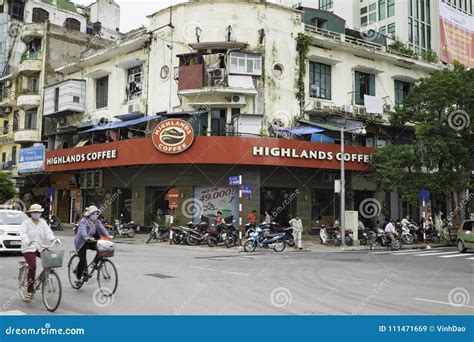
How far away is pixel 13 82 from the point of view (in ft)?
135

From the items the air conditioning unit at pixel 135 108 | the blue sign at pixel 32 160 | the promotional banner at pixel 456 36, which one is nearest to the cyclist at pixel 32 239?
the air conditioning unit at pixel 135 108

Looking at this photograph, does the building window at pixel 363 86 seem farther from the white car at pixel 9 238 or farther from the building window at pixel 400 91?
the white car at pixel 9 238

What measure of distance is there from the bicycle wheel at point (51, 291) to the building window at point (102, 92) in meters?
27.3

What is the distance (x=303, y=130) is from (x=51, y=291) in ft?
69.9

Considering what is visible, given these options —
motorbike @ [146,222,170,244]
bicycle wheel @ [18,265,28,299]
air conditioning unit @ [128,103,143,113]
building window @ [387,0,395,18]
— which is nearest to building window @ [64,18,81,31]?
air conditioning unit @ [128,103,143,113]

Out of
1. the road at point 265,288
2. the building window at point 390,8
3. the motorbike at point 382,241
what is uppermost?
the building window at point 390,8

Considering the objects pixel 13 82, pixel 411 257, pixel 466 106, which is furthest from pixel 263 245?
pixel 13 82

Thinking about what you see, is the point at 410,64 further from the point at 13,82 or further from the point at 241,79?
the point at 13,82

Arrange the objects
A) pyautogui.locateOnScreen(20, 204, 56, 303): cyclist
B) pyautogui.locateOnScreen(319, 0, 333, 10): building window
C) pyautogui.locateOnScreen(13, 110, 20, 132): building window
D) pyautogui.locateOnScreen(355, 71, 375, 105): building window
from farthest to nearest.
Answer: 1. pyautogui.locateOnScreen(319, 0, 333, 10): building window
2. pyautogui.locateOnScreen(13, 110, 20, 132): building window
3. pyautogui.locateOnScreen(355, 71, 375, 105): building window
4. pyautogui.locateOnScreen(20, 204, 56, 303): cyclist

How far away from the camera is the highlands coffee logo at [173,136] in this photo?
25234mm

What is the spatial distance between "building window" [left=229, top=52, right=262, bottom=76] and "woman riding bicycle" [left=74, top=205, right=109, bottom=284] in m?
18.5

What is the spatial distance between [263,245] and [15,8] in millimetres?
39299

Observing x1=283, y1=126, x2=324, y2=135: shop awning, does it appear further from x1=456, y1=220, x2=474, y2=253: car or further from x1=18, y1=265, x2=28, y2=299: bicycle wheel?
x1=18, y1=265, x2=28, y2=299: bicycle wheel

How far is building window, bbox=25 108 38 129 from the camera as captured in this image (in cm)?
3845
